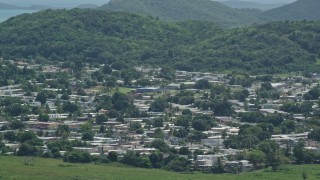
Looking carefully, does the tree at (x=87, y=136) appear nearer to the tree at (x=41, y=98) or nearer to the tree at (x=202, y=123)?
the tree at (x=202, y=123)

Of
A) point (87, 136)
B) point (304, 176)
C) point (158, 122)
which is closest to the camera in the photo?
point (304, 176)

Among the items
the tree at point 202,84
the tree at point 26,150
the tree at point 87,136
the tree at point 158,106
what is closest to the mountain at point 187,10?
the tree at point 202,84

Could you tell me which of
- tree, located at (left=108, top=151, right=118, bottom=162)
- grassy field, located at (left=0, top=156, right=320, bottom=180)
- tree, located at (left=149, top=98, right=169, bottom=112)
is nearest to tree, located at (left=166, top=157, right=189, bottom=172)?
grassy field, located at (left=0, top=156, right=320, bottom=180)

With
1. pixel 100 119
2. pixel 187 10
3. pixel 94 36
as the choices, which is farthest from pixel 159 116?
pixel 187 10

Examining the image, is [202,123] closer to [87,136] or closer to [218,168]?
[87,136]

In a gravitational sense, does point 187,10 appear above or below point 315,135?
above

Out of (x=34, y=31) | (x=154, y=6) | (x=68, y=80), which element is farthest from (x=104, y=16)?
(x=154, y=6)
